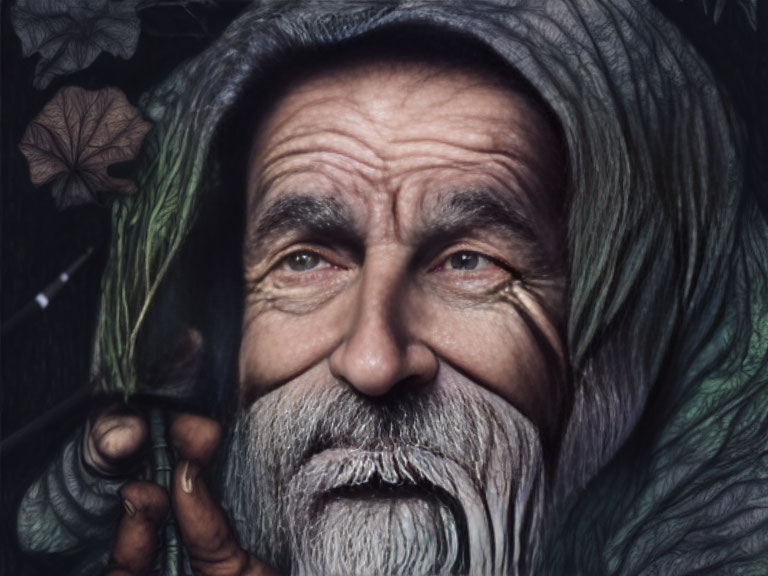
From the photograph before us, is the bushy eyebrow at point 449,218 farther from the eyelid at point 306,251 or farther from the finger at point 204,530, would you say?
the finger at point 204,530

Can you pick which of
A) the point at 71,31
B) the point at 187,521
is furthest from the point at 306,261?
the point at 71,31

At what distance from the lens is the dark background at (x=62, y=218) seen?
83.4 inches

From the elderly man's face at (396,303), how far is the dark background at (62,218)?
10.2 inches

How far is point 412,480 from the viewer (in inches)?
78.2

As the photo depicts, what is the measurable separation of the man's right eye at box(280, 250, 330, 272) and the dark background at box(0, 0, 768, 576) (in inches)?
13.2

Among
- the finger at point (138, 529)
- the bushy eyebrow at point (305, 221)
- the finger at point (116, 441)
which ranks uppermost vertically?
the bushy eyebrow at point (305, 221)

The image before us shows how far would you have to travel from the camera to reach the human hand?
2.07 m

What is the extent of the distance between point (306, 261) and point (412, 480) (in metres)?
0.41

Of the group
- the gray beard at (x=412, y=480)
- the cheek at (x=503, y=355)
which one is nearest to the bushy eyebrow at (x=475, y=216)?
the cheek at (x=503, y=355)

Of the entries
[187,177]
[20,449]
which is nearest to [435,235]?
[187,177]

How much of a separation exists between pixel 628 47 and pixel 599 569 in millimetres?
871

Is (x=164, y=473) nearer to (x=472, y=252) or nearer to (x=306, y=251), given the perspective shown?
(x=306, y=251)

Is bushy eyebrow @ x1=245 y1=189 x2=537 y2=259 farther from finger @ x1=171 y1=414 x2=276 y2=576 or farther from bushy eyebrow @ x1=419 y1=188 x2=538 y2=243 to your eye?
finger @ x1=171 y1=414 x2=276 y2=576

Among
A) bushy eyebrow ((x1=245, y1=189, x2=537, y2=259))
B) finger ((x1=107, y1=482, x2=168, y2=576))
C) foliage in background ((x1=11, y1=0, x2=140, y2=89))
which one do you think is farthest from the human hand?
foliage in background ((x1=11, y1=0, x2=140, y2=89))
